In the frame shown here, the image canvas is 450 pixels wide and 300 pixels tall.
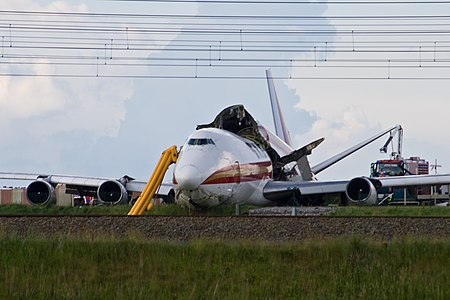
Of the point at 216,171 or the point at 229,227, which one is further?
the point at 216,171

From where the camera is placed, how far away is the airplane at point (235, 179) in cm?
3669

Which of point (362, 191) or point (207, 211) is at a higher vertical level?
point (362, 191)

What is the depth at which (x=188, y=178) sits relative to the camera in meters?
35.2

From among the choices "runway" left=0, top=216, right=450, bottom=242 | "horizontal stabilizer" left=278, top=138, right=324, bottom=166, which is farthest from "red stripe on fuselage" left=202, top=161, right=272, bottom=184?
"runway" left=0, top=216, right=450, bottom=242

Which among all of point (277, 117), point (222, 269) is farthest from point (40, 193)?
point (222, 269)

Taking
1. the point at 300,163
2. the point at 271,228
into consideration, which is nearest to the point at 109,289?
the point at 271,228

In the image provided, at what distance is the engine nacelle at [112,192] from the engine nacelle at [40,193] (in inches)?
90.5

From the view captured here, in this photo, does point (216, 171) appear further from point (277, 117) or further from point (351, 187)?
point (277, 117)

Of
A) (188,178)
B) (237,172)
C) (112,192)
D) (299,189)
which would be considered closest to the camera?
(188,178)

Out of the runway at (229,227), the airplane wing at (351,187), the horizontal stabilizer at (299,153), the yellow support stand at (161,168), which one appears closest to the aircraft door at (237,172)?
the yellow support stand at (161,168)

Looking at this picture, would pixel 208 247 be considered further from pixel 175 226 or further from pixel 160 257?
pixel 175 226

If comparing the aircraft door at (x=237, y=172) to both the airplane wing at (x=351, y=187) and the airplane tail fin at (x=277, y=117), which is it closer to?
the airplane wing at (x=351, y=187)

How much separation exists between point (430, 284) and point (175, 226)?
10197mm

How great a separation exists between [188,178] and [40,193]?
1303cm
